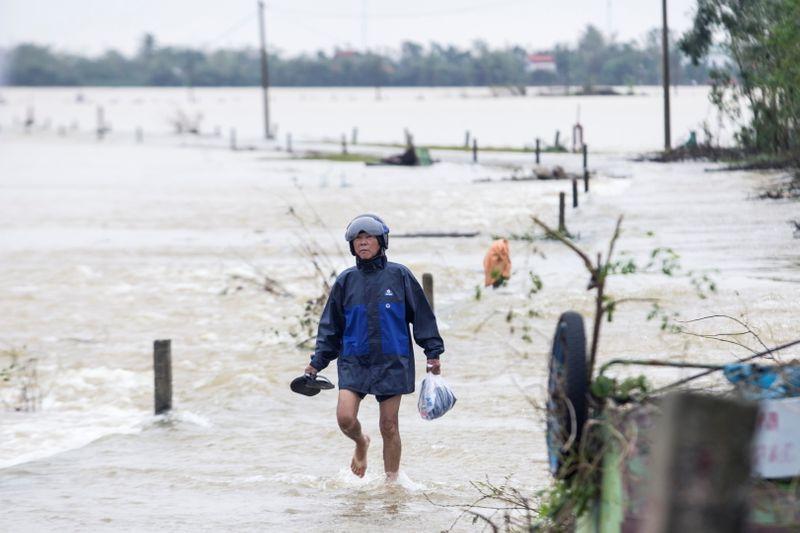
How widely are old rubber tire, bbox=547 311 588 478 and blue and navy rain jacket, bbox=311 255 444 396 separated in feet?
8.69

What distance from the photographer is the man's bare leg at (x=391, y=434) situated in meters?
8.34

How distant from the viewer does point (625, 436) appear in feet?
16.0

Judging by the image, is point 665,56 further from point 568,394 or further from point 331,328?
point 568,394

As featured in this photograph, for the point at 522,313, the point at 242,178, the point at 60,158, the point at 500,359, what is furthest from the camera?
the point at 60,158

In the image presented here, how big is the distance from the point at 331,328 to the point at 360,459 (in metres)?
1.15

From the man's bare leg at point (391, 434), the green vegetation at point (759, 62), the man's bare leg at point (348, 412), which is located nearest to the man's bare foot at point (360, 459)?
the man's bare leg at point (391, 434)

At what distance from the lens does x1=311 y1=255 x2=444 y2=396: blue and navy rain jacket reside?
8.12 meters

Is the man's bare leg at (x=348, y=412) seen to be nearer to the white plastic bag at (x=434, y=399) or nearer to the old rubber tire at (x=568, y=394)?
the white plastic bag at (x=434, y=399)

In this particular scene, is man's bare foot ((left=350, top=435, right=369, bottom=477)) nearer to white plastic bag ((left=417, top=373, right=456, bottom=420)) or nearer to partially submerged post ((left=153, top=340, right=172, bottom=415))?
white plastic bag ((left=417, top=373, right=456, bottom=420))

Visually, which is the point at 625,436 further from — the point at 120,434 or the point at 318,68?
the point at 318,68

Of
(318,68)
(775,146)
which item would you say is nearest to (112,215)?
(775,146)

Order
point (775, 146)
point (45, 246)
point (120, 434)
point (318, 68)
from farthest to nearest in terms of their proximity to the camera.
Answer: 1. point (318, 68)
2. point (775, 146)
3. point (45, 246)
4. point (120, 434)

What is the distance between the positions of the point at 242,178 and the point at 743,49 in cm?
1743

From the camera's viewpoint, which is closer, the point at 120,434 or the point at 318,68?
the point at 120,434
